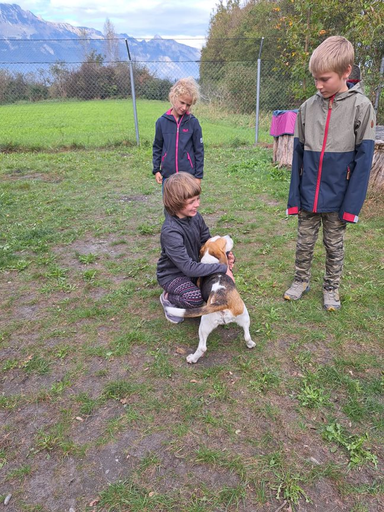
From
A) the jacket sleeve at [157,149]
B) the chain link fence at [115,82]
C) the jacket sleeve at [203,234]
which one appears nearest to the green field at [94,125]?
the chain link fence at [115,82]

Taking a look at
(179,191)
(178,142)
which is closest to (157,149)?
(178,142)

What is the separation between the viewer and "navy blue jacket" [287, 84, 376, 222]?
2.56 metres

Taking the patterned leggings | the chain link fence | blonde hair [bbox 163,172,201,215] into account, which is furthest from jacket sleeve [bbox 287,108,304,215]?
the chain link fence

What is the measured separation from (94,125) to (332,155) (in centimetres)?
1428

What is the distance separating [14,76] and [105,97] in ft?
10.2

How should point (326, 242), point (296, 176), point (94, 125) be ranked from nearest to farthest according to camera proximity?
1. point (296, 176)
2. point (326, 242)
3. point (94, 125)

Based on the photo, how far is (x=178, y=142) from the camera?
369 cm

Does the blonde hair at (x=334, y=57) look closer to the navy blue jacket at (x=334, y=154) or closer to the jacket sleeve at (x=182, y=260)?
the navy blue jacket at (x=334, y=154)

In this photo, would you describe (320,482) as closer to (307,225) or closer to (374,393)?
(374,393)

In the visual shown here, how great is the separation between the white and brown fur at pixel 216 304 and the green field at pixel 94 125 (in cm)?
915

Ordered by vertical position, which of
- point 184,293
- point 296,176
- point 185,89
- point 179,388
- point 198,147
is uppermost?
point 185,89

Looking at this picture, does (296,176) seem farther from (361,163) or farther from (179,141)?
(179,141)

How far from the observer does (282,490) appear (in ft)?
5.73

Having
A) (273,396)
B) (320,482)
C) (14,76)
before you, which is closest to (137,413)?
(273,396)
